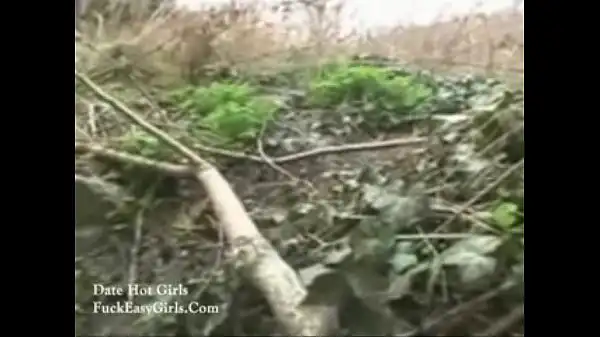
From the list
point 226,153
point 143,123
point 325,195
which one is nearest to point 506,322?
point 325,195

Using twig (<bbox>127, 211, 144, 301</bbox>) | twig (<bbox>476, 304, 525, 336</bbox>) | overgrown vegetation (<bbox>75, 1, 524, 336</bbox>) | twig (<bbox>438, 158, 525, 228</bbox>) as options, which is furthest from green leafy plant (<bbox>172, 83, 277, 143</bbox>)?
twig (<bbox>476, 304, 525, 336</bbox>)

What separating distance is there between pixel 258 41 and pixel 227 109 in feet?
0.29

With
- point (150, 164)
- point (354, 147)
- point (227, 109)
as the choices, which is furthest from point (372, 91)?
point (150, 164)

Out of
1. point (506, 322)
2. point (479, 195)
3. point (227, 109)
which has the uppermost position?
point (227, 109)

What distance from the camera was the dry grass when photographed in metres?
0.93

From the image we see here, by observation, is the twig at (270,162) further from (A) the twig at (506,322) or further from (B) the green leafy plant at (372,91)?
(A) the twig at (506,322)

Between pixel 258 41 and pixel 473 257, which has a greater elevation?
pixel 258 41

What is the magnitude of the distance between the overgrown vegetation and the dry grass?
0.04 ft

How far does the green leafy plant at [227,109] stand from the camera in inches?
36.7

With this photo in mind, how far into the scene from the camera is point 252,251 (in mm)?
925

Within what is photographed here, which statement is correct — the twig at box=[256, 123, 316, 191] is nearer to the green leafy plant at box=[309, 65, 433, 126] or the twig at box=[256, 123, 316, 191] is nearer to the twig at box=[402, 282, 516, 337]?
the green leafy plant at box=[309, 65, 433, 126]

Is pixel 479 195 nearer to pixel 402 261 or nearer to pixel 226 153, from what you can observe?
pixel 402 261
